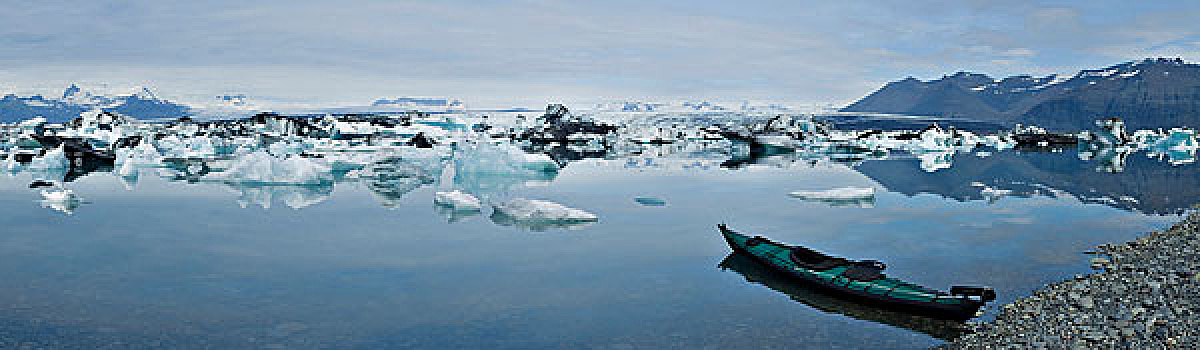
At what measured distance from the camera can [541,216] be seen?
→ 17.9 meters

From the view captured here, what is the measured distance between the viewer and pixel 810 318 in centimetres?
1005

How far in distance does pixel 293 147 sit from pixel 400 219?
3223 cm

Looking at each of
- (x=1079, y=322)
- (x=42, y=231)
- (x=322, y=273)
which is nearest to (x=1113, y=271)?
(x=1079, y=322)

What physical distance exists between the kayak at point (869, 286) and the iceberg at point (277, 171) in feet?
61.0

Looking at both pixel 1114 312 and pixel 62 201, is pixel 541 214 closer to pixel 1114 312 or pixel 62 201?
pixel 1114 312

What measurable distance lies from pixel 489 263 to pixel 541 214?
15.0ft

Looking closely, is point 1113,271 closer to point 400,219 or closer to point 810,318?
point 810,318

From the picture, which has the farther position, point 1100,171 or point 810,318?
point 1100,171

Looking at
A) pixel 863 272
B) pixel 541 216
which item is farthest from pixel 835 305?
pixel 541 216

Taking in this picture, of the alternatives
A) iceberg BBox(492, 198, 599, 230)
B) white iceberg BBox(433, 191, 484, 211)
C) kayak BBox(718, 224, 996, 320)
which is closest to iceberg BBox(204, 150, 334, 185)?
white iceberg BBox(433, 191, 484, 211)

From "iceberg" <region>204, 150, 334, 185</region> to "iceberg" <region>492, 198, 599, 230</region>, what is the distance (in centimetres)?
1086

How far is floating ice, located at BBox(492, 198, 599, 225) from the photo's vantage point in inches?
702

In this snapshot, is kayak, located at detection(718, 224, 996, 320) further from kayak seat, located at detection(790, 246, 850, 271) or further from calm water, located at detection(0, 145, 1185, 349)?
calm water, located at detection(0, 145, 1185, 349)

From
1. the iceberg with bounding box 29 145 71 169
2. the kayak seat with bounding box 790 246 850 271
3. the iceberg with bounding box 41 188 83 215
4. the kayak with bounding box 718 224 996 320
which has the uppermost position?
the iceberg with bounding box 29 145 71 169
